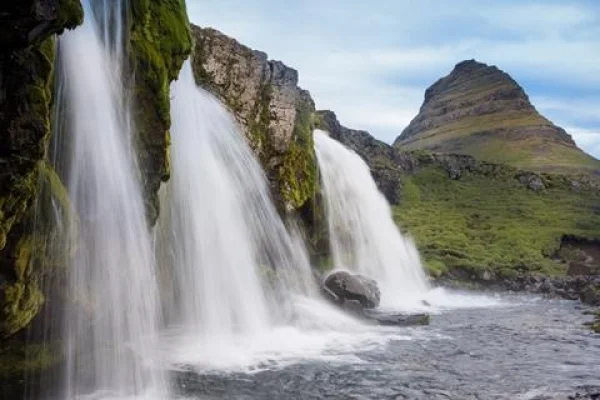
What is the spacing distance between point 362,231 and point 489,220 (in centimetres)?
6769

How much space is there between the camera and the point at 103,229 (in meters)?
17.3

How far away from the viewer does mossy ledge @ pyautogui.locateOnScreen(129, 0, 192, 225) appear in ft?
65.3

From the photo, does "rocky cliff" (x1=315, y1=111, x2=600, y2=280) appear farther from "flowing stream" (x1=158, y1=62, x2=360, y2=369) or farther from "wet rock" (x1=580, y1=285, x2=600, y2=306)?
"flowing stream" (x1=158, y1=62, x2=360, y2=369)

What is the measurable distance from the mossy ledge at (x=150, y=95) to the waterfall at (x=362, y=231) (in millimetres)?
27541

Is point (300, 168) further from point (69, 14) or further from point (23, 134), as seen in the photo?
point (69, 14)

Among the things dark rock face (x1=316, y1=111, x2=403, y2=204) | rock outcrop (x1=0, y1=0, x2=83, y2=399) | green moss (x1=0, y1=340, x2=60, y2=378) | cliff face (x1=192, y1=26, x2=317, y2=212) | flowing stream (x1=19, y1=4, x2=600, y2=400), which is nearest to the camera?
rock outcrop (x1=0, y1=0, x2=83, y2=399)

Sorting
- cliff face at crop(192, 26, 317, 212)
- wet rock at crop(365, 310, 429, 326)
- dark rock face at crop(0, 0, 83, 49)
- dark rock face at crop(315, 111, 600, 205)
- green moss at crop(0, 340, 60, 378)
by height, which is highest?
dark rock face at crop(315, 111, 600, 205)

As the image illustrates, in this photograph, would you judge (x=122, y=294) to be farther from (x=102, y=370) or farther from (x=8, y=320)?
(x=8, y=320)

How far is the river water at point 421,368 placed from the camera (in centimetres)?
1831

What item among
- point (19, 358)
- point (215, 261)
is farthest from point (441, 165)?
point (19, 358)

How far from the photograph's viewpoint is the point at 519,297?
58500 mm

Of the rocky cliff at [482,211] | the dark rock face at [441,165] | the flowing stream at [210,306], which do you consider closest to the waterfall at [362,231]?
the flowing stream at [210,306]

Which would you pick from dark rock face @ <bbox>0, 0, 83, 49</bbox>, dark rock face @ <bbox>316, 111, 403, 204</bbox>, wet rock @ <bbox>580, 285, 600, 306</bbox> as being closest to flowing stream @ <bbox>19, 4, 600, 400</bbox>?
dark rock face @ <bbox>0, 0, 83, 49</bbox>

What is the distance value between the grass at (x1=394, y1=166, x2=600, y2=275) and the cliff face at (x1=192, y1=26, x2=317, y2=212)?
3312cm
